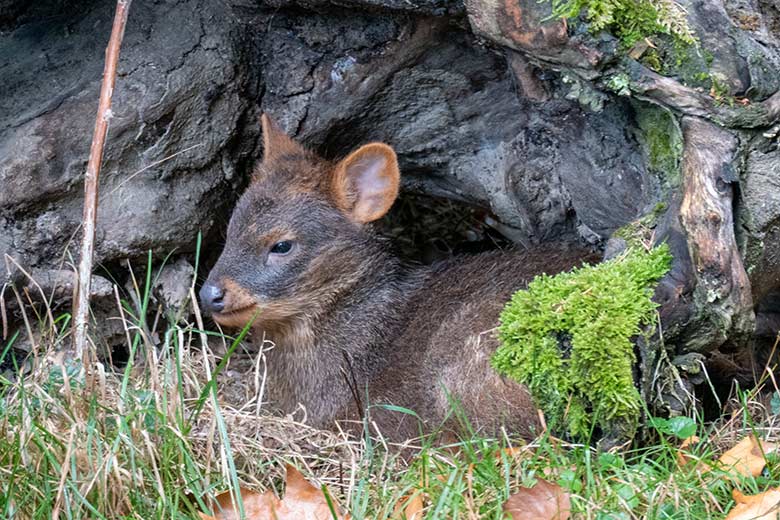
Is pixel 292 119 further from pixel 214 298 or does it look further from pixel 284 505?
pixel 284 505

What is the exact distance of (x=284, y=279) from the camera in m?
4.44

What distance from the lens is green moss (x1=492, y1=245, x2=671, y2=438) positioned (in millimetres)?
3615

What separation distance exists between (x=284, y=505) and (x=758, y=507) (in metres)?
1.42

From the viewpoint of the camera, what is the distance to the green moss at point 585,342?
11.9 feet

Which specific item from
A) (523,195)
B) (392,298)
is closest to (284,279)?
(392,298)

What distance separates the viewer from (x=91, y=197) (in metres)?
3.87

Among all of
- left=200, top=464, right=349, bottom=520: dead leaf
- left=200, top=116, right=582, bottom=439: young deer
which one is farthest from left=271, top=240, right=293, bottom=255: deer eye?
left=200, top=464, right=349, bottom=520: dead leaf

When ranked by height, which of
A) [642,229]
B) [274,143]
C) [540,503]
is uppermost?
[274,143]

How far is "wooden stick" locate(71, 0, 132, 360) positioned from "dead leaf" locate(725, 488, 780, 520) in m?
2.31

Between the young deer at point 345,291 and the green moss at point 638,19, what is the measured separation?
1129 mm

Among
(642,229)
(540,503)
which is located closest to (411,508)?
(540,503)

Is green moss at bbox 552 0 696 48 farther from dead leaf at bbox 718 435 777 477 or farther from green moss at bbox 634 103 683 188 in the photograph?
dead leaf at bbox 718 435 777 477

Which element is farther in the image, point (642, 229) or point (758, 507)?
point (642, 229)

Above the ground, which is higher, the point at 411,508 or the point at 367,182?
the point at 367,182
